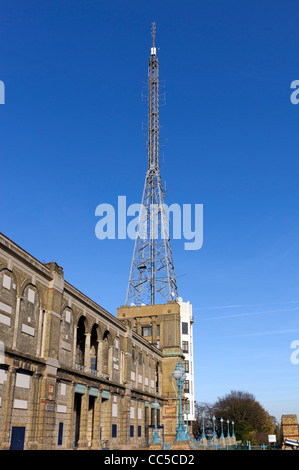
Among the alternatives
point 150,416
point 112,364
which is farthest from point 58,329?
point 150,416

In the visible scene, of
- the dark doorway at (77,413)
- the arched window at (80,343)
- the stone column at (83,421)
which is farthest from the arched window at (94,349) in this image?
the stone column at (83,421)

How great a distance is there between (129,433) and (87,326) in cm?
1559

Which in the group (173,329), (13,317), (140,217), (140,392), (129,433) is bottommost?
(129,433)

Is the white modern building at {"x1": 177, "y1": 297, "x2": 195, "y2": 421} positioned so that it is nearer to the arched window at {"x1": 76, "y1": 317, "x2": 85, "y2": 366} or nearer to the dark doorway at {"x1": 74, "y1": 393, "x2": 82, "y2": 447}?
the arched window at {"x1": 76, "y1": 317, "x2": 85, "y2": 366}

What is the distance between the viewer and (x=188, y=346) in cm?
9925

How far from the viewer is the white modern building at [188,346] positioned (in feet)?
314

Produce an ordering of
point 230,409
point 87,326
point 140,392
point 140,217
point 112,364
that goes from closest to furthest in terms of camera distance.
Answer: point 87,326
point 112,364
point 140,392
point 140,217
point 230,409

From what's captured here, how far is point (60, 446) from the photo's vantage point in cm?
3328

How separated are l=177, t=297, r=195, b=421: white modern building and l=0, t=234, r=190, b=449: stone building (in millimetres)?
40675

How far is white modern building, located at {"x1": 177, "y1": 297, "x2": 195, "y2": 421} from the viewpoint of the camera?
314ft

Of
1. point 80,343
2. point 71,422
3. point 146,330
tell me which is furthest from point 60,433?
point 146,330

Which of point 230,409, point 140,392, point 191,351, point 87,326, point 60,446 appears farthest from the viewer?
point 230,409

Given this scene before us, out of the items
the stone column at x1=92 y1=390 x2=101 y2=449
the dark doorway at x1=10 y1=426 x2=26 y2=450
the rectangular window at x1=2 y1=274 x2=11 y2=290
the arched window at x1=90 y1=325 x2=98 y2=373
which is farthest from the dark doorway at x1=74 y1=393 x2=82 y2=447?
the rectangular window at x1=2 y1=274 x2=11 y2=290
